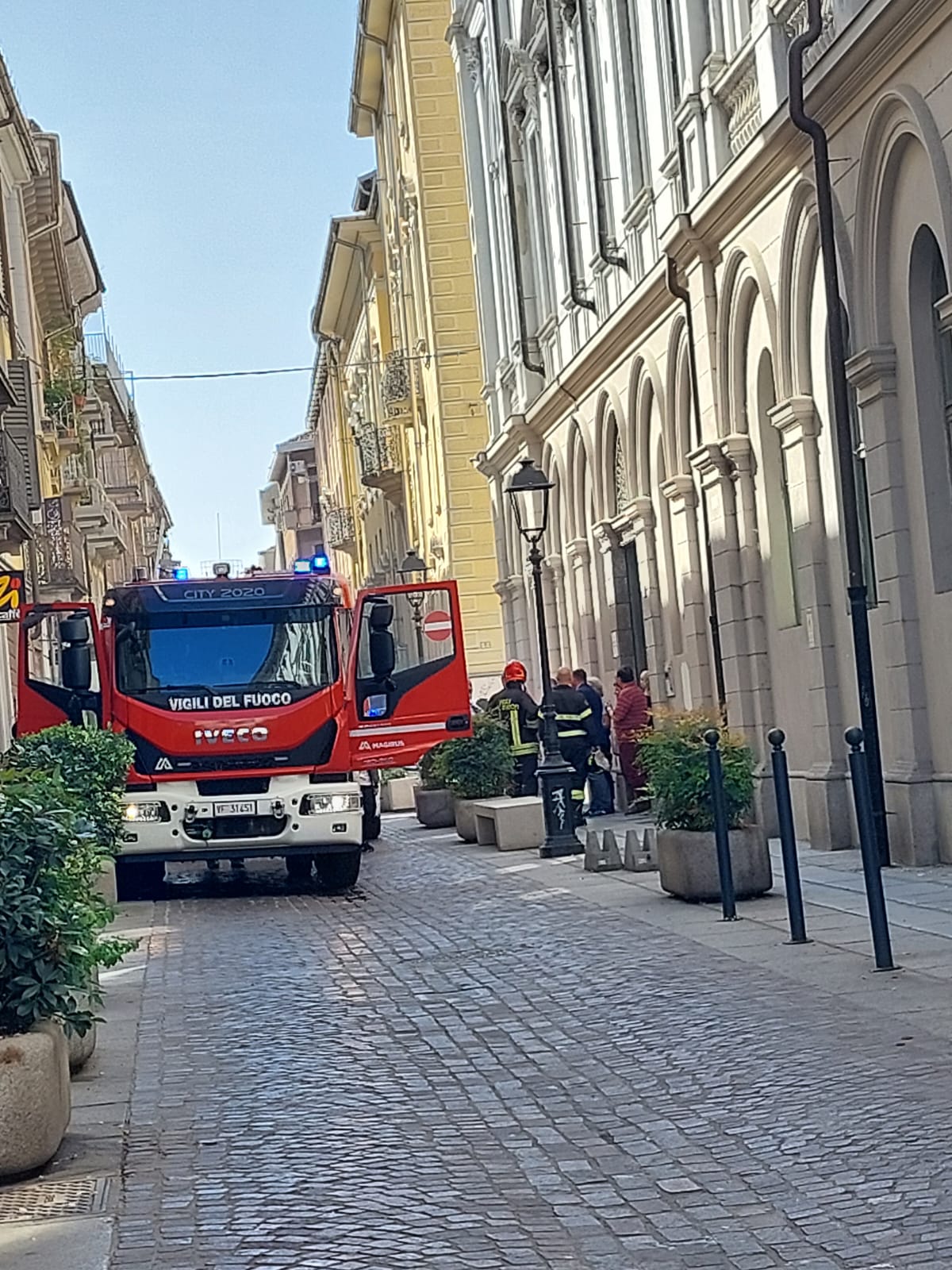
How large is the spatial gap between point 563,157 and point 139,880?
13.7 metres

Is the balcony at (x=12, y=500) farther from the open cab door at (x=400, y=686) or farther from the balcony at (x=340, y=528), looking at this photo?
the balcony at (x=340, y=528)

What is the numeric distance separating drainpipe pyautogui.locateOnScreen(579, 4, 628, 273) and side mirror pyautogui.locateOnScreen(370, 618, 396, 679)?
8.76m

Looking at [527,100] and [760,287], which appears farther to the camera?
[527,100]

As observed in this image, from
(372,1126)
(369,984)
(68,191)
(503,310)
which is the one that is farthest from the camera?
(68,191)

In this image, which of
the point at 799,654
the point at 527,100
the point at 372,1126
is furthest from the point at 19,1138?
the point at 527,100

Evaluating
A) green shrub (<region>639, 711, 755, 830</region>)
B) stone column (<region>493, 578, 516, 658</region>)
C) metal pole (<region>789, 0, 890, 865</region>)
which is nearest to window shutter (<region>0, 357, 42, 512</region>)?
stone column (<region>493, 578, 516, 658</region>)

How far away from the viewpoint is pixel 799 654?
67.5 ft

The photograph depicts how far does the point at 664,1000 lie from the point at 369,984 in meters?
2.21

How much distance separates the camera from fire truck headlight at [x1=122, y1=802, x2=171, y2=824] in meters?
18.9

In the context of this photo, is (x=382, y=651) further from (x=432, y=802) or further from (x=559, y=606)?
(x=559, y=606)

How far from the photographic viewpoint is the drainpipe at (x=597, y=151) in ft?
89.1

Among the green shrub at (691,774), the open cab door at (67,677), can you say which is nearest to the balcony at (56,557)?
the open cab door at (67,677)

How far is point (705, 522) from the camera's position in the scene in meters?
23.0

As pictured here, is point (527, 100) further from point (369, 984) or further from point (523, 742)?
point (369, 984)
